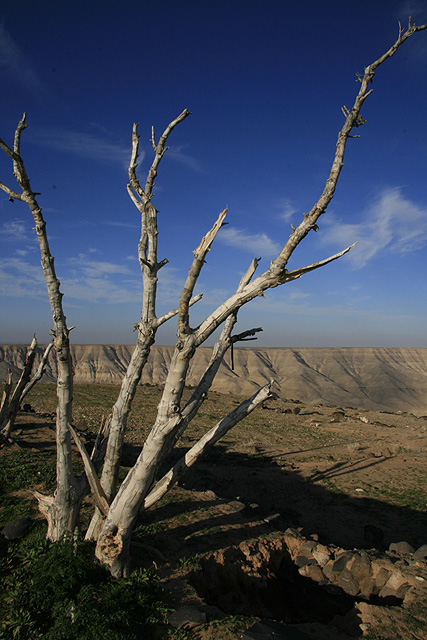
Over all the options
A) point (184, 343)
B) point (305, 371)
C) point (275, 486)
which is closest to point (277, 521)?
point (275, 486)

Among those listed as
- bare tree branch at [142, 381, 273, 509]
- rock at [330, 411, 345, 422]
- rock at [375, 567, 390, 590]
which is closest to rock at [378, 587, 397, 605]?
rock at [375, 567, 390, 590]

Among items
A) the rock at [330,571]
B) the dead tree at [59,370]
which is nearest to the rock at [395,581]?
the rock at [330,571]

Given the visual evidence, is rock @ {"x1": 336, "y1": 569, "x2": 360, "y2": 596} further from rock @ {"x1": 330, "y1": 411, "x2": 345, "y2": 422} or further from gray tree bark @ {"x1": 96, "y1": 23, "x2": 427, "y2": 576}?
rock @ {"x1": 330, "y1": 411, "x2": 345, "y2": 422}

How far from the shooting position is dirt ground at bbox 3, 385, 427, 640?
649cm

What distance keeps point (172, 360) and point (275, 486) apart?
9.01 meters

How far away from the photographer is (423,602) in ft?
16.7

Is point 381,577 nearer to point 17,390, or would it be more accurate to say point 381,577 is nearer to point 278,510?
point 278,510

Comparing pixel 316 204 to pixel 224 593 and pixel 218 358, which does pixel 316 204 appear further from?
pixel 224 593

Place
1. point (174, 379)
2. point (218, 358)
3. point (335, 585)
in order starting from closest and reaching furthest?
point (174, 379)
point (218, 358)
point (335, 585)

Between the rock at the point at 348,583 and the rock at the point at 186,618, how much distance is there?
2938 millimetres

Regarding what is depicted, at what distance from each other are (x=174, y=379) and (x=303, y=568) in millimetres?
4713

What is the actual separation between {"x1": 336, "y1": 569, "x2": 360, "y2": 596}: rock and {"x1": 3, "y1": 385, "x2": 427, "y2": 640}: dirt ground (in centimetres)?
142

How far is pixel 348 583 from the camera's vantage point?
6.01 metres

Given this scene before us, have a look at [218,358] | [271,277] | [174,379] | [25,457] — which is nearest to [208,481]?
[25,457]
